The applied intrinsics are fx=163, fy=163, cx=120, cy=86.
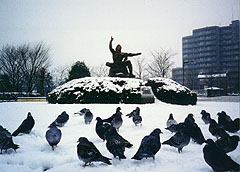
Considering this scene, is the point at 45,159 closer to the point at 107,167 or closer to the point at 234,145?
the point at 107,167

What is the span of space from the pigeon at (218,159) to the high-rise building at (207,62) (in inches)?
571

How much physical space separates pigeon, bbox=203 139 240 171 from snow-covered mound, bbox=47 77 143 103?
6.34 metres

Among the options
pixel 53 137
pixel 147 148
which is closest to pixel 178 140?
pixel 147 148

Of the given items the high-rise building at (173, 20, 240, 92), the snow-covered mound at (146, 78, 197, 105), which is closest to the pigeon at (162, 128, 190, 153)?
the snow-covered mound at (146, 78, 197, 105)

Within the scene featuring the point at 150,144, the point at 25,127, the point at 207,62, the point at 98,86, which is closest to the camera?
the point at 150,144

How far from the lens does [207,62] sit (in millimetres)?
29688

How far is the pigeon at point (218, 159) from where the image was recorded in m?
1.67

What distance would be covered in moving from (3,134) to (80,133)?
1.50 metres

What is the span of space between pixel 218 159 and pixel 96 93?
6.71 m

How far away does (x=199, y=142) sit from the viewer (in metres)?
2.78

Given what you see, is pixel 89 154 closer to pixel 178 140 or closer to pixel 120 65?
pixel 178 140

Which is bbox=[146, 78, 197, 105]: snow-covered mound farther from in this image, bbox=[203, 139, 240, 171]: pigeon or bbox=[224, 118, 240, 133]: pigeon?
bbox=[203, 139, 240, 171]: pigeon

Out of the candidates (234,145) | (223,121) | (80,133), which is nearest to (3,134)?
(80,133)

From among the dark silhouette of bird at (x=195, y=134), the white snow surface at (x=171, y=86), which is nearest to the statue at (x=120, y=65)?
the white snow surface at (x=171, y=86)
